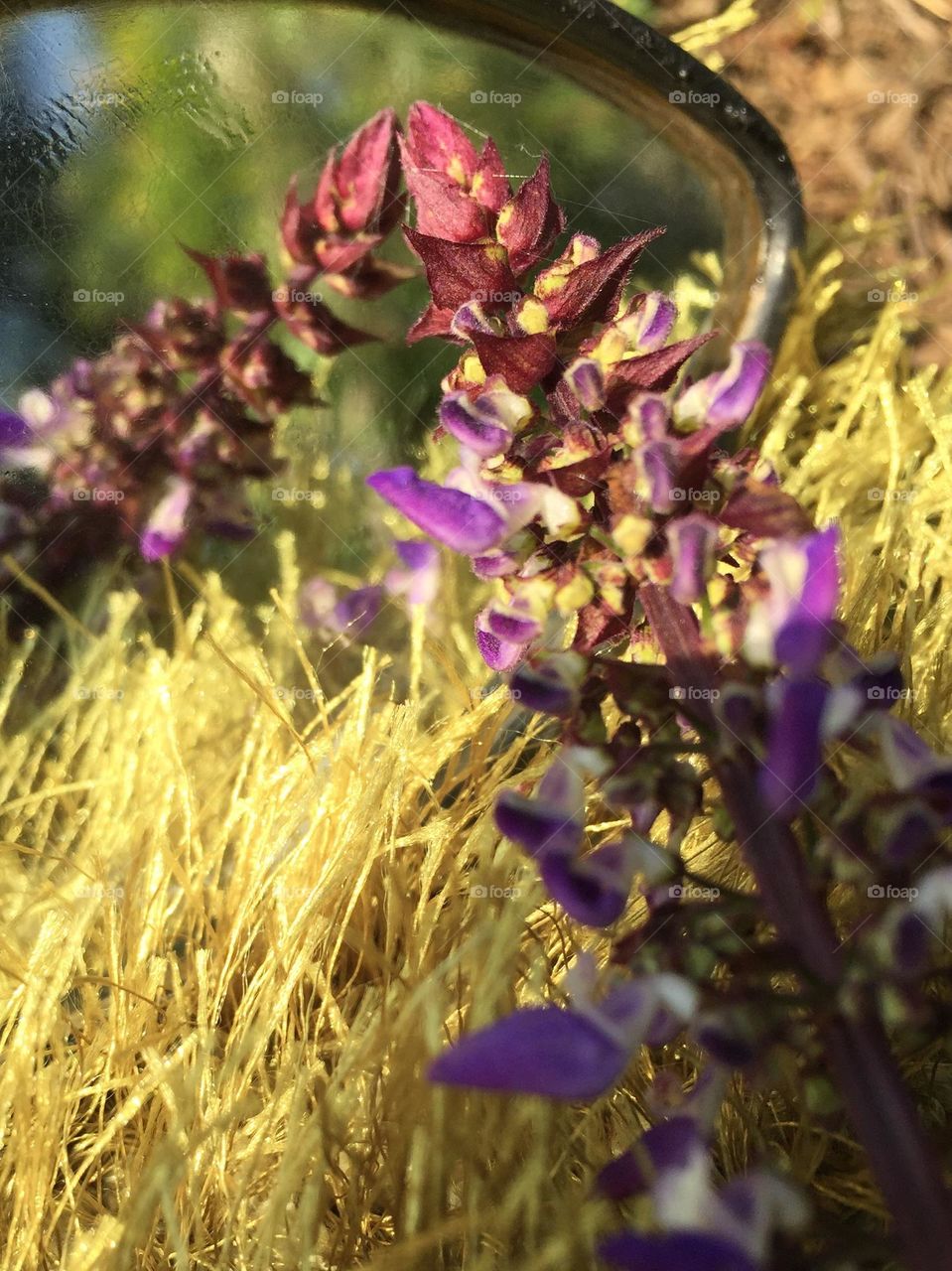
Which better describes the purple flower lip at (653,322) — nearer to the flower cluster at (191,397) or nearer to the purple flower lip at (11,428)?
the flower cluster at (191,397)

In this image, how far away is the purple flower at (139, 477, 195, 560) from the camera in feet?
2.13

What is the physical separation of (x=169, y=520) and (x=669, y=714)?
435 millimetres

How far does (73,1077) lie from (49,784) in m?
0.22

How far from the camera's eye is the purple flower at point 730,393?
0.32 meters

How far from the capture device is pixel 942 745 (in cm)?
47

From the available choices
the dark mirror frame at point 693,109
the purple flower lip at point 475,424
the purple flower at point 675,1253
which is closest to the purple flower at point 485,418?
the purple flower lip at point 475,424

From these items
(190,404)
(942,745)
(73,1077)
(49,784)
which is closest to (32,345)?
(190,404)

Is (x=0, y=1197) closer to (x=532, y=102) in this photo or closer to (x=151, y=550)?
(x=151, y=550)

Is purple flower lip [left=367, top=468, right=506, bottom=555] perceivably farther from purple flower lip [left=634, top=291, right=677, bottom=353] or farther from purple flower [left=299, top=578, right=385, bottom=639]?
purple flower [left=299, top=578, right=385, bottom=639]

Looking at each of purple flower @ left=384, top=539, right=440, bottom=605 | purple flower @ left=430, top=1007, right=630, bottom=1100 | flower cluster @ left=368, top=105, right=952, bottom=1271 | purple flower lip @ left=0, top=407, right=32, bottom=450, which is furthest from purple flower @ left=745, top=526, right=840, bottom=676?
purple flower lip @ left=0, top=407, right=32, bottom=450

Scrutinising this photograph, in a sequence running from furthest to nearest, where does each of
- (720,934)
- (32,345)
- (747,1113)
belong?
(32,345) < (747,1113) < (720,934)

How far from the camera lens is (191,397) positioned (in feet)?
2.05

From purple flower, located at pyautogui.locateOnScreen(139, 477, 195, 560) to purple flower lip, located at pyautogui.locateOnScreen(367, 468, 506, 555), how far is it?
35 cm

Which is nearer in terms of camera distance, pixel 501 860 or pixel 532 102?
pixel 501 860
